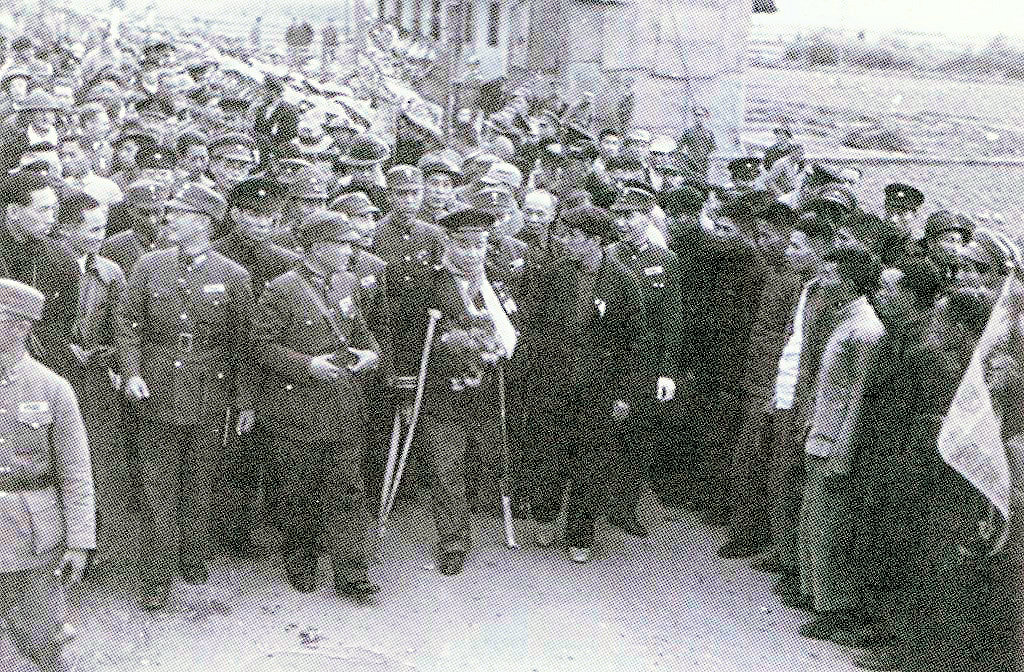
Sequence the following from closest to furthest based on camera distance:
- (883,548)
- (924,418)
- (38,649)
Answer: (38,649), (924,418), (883,548)

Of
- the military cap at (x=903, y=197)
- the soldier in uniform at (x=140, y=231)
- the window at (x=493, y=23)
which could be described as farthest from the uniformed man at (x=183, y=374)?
the window at (x=493, y=23)

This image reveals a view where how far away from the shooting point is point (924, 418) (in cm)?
521

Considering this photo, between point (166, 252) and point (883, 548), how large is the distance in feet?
12.0

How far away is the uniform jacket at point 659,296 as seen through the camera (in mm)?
6469

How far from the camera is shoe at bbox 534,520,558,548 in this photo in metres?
6.65

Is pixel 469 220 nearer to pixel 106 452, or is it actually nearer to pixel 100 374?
pixel 100 374

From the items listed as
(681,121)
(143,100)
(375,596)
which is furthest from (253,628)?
(681,121)

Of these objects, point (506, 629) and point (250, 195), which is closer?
point (506, 629)

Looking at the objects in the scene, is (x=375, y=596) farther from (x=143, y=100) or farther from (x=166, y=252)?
(x=143, y=100)

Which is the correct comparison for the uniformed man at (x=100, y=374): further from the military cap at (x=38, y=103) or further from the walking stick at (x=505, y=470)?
the military cap at (x=38, y=103)

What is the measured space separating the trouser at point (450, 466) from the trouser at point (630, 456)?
84cm

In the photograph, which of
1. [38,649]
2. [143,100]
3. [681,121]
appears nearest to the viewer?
[38,649]

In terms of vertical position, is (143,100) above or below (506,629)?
above

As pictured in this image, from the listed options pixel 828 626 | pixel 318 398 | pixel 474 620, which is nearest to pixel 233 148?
pixel 318 398
